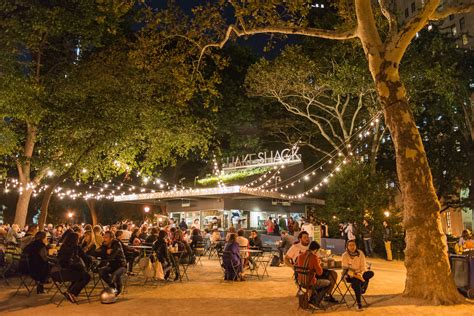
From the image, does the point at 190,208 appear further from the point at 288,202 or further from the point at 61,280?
the point at 61,280

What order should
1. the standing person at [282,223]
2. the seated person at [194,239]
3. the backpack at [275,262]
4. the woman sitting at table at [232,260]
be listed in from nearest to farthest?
the woman sitting at table at [232,260] → the backpack at [275,262] → the seated person at [194,239] → the standing person at [282,223]

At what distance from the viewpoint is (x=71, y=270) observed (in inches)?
291

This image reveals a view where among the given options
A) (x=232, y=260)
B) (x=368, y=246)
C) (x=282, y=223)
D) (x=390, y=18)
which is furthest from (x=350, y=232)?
(x=390, y=18)

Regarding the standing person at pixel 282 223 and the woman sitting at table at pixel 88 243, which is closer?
the woman sitting at table at pixel 88 243

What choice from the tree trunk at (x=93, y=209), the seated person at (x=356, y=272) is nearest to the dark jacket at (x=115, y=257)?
the seated person at (x=356, y=272)

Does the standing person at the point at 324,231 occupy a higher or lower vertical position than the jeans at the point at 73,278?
higher

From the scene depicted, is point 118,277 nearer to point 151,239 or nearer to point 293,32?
point 151,239

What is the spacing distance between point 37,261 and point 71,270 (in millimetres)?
986

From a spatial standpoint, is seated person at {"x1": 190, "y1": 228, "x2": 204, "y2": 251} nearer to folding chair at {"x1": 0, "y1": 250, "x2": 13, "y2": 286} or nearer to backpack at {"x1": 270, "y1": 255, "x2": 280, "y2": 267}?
backpack at {"x1": 270, "y1": 255, "x2": 280, "y2": 267}

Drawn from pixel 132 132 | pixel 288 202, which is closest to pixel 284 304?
pixel 132 132

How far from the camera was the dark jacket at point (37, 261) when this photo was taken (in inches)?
309

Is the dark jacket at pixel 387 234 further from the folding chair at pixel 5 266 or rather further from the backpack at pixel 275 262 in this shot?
the folding chair at pixel 5 266

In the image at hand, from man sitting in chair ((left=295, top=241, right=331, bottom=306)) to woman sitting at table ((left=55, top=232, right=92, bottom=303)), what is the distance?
3760mm

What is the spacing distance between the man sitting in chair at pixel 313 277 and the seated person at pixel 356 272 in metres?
0.39
